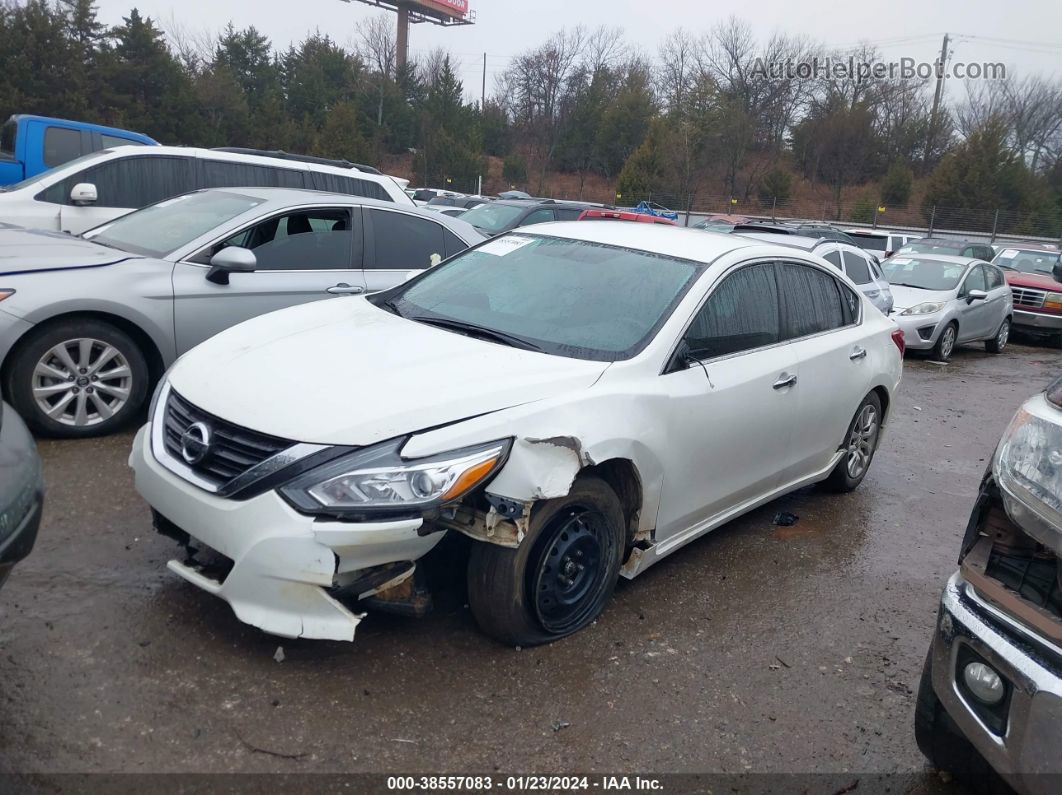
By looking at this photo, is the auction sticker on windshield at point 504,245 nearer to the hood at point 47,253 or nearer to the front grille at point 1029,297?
the hood at point 47,253

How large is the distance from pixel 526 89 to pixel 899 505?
58309 mm

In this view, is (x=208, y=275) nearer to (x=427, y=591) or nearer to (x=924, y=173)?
(x=427, y=591)

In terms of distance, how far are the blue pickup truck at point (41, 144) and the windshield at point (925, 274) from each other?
35.7 ft

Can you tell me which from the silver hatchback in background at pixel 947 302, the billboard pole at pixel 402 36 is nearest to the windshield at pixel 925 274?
the silver hatchback in background at pixel 947 302

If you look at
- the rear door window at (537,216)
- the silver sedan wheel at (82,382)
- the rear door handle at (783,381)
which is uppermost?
the rear door window at (537,216)

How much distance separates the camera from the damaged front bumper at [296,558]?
2.87 metres

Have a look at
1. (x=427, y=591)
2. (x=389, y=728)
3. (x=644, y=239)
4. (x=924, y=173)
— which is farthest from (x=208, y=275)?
(x=924, y=173)

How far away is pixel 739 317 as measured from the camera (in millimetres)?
4285

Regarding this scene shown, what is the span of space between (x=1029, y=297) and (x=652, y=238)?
44.8ft

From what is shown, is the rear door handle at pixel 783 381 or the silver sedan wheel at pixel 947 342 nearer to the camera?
the rear door handle at pixel 783 381

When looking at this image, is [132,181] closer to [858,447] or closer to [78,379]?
[78,379]

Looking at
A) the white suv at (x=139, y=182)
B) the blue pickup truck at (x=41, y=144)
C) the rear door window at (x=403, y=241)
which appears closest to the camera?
the rear door window at (x=403, y=241)

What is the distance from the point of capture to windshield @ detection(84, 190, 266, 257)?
226 inches

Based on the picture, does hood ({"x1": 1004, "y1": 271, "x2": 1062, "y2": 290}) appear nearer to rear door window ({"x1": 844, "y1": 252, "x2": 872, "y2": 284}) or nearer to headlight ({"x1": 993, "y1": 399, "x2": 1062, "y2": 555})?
rear door window ({"x1": 844, "y1": 252, "x2": 872, "y2": 284})
